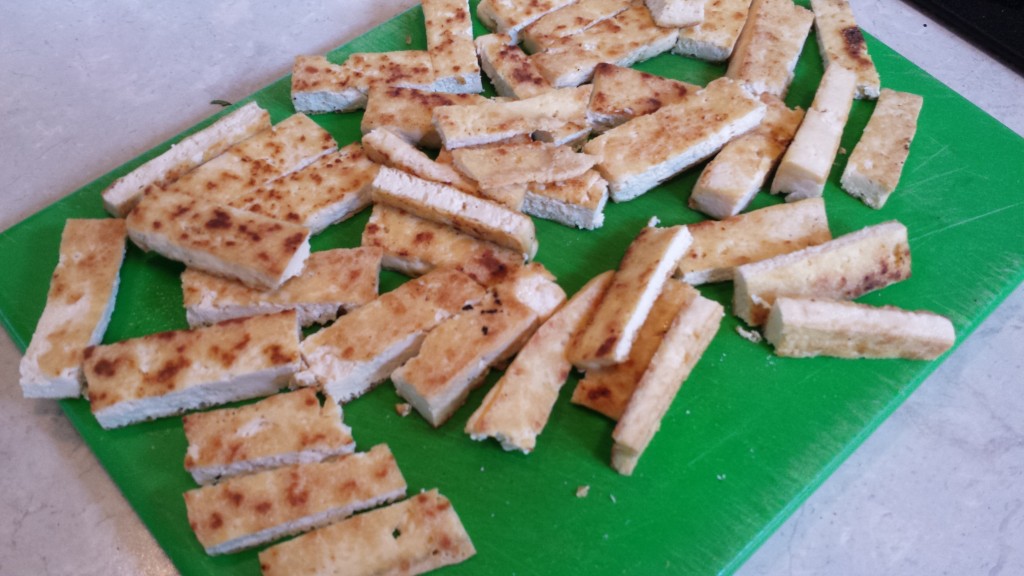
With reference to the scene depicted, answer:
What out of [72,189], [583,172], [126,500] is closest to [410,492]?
[126,500]

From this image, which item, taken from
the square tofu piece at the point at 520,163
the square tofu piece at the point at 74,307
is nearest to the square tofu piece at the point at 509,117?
the square tofu piece at the point at 520,163

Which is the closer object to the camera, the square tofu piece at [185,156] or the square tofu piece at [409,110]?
the square tofu piece at [185,156]

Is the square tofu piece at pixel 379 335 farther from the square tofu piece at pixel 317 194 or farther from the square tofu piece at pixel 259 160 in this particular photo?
the square tofu piece at pixel 259 160

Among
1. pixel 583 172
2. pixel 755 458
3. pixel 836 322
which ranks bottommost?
pixel 755 458

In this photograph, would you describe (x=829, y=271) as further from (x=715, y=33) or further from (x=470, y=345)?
(x=715, y=33)

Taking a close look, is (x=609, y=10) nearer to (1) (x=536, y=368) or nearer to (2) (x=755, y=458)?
(1) (x=536, y=368)
